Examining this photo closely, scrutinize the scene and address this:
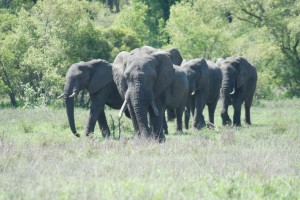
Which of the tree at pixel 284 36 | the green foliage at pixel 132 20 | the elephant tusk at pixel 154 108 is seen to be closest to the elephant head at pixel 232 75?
the elephant tusk at pixel 154 108

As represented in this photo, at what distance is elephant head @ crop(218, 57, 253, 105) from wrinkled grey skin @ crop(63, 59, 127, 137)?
6121mm

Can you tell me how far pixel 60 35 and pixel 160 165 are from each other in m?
27.7

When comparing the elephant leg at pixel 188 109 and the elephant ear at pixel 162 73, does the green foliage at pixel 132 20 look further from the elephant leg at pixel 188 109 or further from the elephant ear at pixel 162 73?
the elephant ear at pixel 162 73

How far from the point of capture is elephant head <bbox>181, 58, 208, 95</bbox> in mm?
24641

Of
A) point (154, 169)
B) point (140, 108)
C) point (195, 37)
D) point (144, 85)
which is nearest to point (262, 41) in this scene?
point (195, 37)

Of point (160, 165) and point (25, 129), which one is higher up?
point (160, 165)

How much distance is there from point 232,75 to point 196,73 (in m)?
2.45

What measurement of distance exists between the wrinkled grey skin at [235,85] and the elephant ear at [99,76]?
20.2ft

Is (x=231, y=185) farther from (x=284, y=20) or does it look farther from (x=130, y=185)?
(x=284, y=20)

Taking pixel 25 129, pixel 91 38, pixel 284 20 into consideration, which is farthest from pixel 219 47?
pixel 25 129

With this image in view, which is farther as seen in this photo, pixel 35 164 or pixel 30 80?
pixel 30 80

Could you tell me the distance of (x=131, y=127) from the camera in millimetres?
22562

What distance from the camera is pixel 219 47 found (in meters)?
49.1

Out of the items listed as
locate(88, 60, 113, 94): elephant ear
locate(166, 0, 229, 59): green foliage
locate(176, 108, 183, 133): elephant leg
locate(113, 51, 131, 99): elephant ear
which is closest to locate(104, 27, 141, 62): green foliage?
locate(166, 0, 229, 59): green foliage
